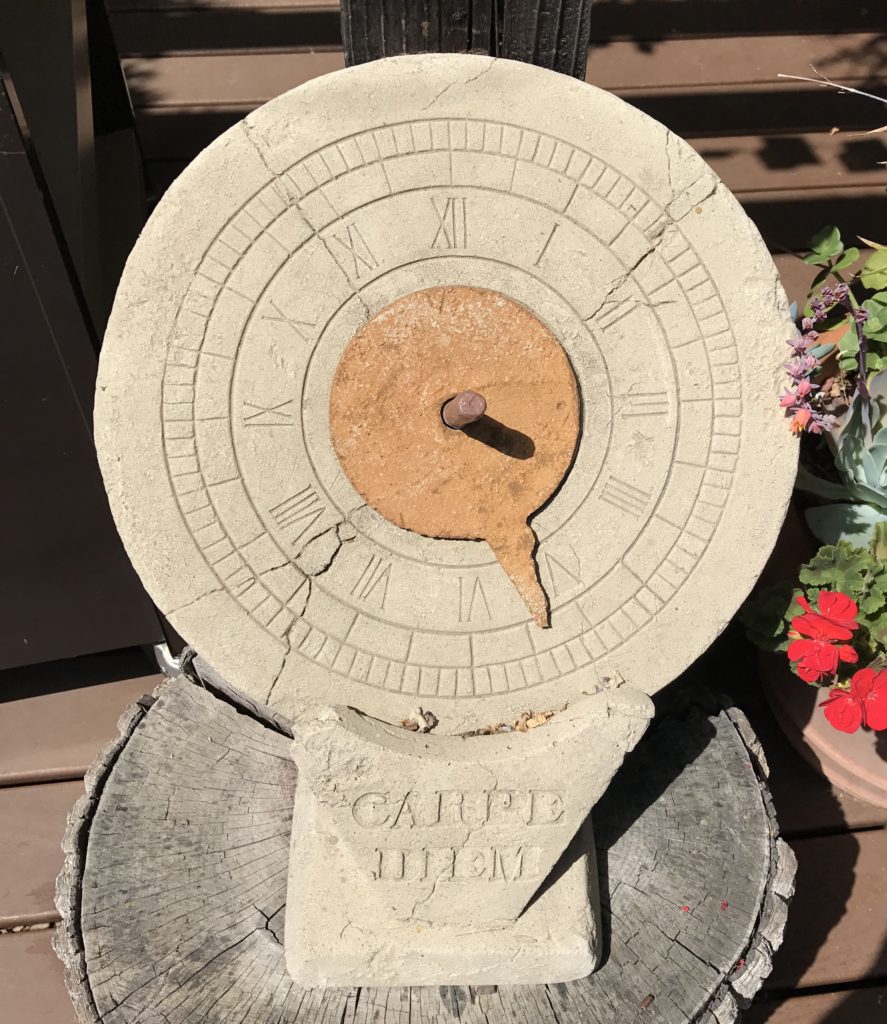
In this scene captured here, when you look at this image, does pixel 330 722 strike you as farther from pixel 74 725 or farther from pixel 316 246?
pixel 74 725

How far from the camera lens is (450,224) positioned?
1.64 meters

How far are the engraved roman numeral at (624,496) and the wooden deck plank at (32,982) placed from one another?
5.30ft

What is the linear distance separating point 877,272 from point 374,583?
4.18 feet

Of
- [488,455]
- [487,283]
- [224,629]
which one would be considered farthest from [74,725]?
[487,283]

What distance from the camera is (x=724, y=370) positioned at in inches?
64.9

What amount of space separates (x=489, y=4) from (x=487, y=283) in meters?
0.57

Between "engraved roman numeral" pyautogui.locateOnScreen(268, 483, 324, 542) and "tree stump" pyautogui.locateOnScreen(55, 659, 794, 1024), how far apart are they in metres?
0.61

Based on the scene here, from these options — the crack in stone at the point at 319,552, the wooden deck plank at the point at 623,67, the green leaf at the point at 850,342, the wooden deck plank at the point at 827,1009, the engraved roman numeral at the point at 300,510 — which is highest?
the wooden deck plank at the point at 623,67

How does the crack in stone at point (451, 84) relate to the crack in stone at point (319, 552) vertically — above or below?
above

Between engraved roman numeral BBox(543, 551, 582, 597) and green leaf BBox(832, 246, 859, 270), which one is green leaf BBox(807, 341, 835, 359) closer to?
green leaf BBox(832, 246, 859, 270)

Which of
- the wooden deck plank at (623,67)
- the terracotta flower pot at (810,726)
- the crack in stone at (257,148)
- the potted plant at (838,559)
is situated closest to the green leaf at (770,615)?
the potted plant at (838,559)

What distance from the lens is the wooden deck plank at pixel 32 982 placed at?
79.4 inches

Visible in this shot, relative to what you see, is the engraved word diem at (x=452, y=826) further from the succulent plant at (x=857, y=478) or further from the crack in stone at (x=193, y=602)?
the succulent plant at (x=857, y=478)

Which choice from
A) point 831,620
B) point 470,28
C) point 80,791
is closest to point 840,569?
point 831,620
